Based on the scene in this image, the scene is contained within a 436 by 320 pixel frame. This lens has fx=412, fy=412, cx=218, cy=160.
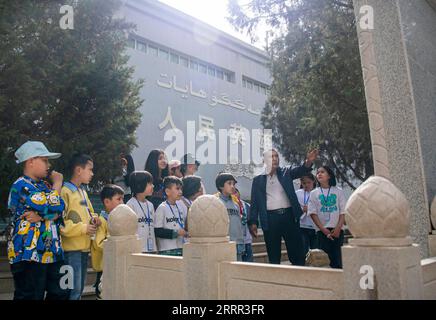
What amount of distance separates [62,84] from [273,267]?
18.7 ft

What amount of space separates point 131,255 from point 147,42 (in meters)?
12.1

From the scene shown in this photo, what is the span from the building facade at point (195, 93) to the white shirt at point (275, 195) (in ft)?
25.0

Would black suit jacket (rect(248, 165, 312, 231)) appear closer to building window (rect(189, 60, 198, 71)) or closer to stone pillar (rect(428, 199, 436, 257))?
stone pillar (rect(428, 199, 436, 257))

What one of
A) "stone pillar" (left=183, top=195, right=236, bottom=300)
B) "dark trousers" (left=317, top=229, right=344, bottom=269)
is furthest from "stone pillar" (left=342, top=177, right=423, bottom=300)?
"dark trousers" (left=317, top=229, right=344, bottom=269)

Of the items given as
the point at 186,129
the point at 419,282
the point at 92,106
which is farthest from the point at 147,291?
the point at 186,129

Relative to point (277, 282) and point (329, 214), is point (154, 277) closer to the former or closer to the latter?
point (277, 282)

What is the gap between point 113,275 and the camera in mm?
3580

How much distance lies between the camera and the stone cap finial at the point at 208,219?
2893 millimetres

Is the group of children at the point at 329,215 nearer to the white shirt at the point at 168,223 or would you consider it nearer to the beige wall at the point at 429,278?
the white shirt at the point at 168,223

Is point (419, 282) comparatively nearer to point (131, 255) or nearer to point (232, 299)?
point (232, 299)

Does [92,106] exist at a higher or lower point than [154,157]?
higher

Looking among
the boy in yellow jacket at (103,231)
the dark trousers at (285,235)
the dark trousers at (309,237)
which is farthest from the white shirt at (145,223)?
the dark trousers at (309,237)

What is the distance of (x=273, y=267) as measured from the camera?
253 centimetres

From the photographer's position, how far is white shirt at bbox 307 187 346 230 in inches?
214
